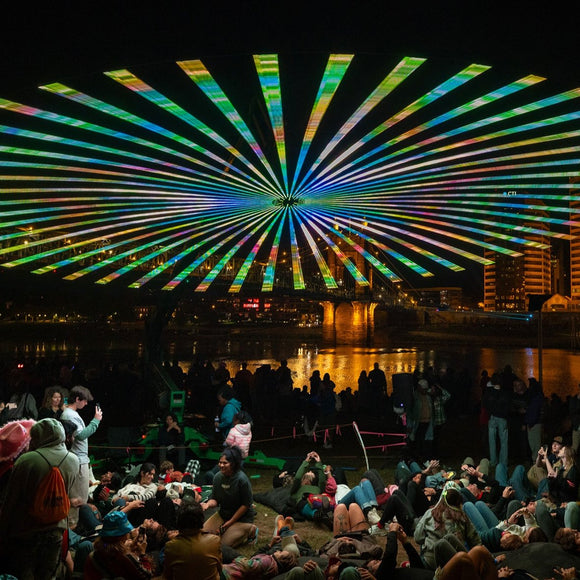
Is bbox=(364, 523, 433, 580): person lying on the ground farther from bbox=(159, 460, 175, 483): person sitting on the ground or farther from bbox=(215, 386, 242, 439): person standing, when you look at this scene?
bbox=(215, 386, 242, 439): person standing

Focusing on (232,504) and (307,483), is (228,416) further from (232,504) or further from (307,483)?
(232,504)

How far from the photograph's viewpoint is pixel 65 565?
4777mm

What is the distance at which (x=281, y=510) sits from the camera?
7.96 metres

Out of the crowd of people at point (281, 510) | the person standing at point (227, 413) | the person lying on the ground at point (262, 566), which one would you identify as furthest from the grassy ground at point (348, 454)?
the person lying on the ground at point (262, 566)

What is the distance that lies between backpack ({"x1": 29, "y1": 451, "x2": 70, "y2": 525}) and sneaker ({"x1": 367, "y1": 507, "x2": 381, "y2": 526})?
404 centimetres

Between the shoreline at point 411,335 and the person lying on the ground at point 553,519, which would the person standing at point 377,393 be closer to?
the person lying on the ground at point 553,519

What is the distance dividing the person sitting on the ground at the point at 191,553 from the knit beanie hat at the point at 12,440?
80.4 inches

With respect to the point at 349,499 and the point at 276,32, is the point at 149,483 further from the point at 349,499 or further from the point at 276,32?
the point at 276,32

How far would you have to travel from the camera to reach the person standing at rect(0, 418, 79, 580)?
14.2 ft

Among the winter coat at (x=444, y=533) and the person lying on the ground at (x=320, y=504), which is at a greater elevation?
the winter coat at (x=444, y=533)

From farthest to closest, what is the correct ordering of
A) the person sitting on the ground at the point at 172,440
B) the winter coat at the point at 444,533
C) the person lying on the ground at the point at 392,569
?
the person sitting on the ground at the point at 172,440
the winter coat at the point at 444,533
the person lying on the ground at the point at 392,569

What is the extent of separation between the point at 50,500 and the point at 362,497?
14.0 ft

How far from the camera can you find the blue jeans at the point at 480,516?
6414 millimetres

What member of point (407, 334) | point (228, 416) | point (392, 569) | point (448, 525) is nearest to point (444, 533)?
point (448, 525)
